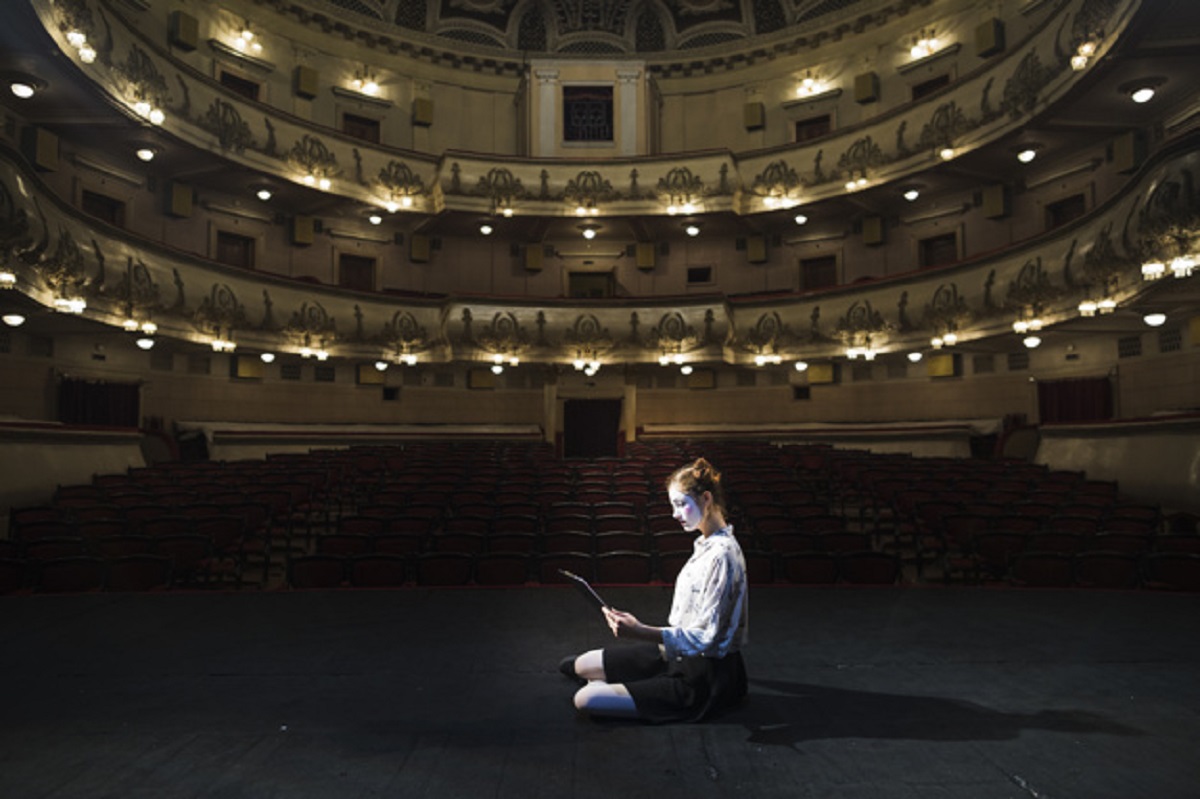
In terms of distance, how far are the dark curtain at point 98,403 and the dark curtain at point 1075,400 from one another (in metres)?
19.9

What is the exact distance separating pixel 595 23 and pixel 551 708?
24.9 meters

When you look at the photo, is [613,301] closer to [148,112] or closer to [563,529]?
[148,112]

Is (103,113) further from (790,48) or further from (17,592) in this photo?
(790,48)

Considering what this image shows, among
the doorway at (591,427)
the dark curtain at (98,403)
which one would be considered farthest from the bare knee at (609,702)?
A: the doorway at (591,427)

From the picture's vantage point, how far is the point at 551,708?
3.27 metres

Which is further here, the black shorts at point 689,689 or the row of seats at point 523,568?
the row of seats at point 523,568

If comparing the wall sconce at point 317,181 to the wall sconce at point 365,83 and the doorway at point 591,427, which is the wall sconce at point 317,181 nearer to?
the wall sconce at point 365,83

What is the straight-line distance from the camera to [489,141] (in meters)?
23.0

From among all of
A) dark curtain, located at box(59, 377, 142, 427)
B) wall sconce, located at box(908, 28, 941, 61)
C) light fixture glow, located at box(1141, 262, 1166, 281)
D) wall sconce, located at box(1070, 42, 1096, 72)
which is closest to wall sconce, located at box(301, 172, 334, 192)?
dark curtain, located at box(59, 377, 142, 427)

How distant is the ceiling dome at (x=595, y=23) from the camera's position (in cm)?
2259

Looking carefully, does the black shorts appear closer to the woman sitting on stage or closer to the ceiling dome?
the woman sitting on stage

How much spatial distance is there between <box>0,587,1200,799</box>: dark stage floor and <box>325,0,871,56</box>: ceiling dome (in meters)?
22.4

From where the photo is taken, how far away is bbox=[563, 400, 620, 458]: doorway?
70.0ft

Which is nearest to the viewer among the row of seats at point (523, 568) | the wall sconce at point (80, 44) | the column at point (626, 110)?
the row of seats at point (523, 568)
